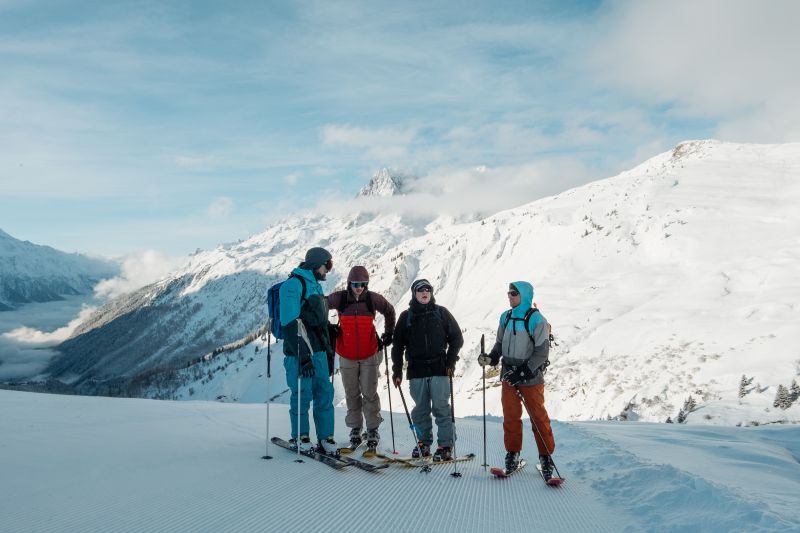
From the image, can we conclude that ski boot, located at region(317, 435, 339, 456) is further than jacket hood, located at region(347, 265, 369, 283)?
No

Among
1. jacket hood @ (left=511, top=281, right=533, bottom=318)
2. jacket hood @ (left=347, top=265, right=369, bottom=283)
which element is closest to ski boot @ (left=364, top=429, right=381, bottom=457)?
→ jacket hood @ (left=347, top=265, right=369, bottom=283)

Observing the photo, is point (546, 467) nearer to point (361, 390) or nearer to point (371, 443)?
point (371, 443)

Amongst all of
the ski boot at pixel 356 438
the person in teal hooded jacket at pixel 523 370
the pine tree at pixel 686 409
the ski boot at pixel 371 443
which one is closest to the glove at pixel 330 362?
the ski boot at pixel 356 438

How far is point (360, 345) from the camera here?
8172mm

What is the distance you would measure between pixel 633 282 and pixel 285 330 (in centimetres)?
3829

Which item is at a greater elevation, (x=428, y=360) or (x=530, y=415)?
(x=428, y=360)

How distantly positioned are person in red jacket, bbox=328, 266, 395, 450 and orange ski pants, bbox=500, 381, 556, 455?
81.6 inches

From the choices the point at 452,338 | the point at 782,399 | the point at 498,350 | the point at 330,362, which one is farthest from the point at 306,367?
the point at 782,399

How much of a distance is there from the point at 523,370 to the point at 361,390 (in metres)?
2.70

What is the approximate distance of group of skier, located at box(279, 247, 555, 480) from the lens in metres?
7.18

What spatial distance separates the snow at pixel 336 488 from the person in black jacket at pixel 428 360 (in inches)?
26.3

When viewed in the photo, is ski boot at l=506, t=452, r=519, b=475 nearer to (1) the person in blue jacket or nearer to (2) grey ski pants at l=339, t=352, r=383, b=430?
(2) grey ski pants at l=339, t=352, r=383, b=430

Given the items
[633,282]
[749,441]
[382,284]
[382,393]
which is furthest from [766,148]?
[382,284]

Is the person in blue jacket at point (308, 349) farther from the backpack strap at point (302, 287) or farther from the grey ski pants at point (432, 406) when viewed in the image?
the grey ski pants at point (432, 406)
